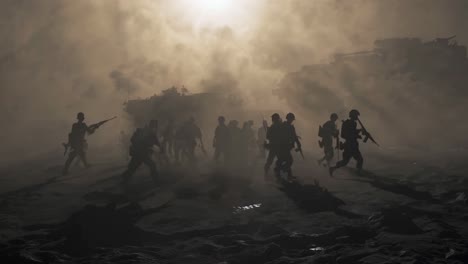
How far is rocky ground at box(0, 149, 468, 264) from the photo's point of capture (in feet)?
20.7

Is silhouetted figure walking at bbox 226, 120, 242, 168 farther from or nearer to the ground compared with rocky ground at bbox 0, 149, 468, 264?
farther from the ground

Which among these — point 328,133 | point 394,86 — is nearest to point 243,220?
point 328,133

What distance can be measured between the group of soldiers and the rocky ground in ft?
2.17

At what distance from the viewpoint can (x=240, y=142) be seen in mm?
16344

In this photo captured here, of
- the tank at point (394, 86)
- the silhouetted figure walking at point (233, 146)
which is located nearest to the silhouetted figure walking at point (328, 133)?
the silhouetted figure walking at point (233, 146)

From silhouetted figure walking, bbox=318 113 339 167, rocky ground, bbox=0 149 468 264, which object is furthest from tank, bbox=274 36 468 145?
rocky ground, bbox=0 149 468 264

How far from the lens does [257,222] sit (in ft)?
26.5

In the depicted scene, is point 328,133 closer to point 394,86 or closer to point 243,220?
point 243,220

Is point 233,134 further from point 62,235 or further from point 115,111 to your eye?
point 115,111

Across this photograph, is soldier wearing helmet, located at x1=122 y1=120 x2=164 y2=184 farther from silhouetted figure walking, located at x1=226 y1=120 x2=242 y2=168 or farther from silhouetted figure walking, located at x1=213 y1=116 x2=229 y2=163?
silhouetted figure walking, located at x1=226 y1=120 x2=242 y2=168

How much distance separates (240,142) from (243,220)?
8.19 m

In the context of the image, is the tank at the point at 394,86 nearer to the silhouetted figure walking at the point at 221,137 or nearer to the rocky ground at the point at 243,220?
the silhouetted figure walking at the point at 221,137

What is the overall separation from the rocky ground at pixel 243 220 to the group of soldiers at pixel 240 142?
660 millimetres

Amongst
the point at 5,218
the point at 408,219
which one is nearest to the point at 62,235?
the point at 5,218
